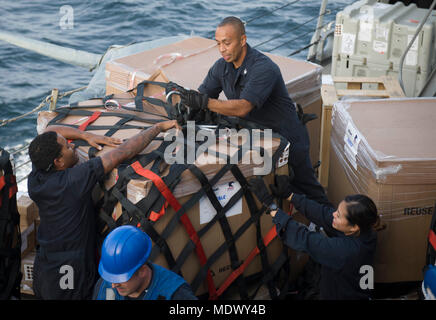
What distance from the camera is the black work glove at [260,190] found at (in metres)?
4.13

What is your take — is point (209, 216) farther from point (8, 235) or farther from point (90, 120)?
point (8, 235)

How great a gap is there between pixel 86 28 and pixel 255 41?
6.99m

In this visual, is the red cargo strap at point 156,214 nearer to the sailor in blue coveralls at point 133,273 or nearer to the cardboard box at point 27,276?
the sailor in blue coveralls at point 133,273

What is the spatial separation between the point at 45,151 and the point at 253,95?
5.31 feet

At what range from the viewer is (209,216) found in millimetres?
4066

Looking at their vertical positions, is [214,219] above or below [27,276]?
above

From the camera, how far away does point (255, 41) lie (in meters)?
19.2

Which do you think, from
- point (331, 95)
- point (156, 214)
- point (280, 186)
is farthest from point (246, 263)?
point (331, 95)


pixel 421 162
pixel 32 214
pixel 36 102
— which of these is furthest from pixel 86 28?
pixel 421 162

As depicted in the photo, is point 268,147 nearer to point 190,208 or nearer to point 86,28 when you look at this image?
point 190,208

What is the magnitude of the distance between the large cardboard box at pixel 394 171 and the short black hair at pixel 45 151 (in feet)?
7.48

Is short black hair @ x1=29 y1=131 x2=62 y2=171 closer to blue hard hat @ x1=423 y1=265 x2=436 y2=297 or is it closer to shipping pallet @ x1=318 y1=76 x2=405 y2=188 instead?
blue hard hat @ x1=423 y1=265 x2=436 y2=297
